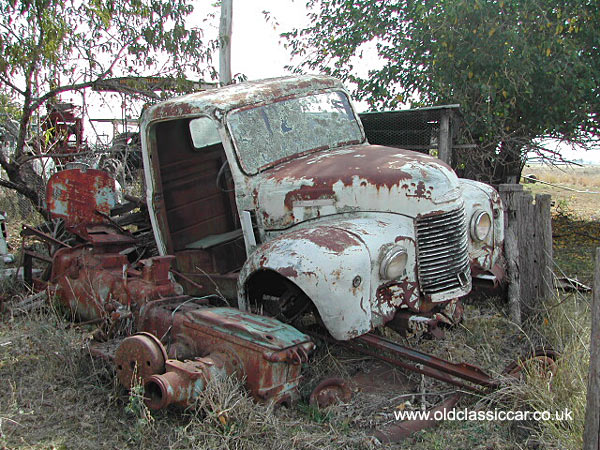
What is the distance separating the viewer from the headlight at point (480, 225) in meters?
4.57

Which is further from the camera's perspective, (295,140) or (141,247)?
(141,247)

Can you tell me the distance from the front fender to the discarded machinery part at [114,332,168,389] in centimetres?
88

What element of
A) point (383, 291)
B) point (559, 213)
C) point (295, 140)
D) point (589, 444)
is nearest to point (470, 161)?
point (559, 213)

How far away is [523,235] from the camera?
4.96 meters

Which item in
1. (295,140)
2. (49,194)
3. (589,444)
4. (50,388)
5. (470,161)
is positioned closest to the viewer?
(589,444)

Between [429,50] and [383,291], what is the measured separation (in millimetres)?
6813

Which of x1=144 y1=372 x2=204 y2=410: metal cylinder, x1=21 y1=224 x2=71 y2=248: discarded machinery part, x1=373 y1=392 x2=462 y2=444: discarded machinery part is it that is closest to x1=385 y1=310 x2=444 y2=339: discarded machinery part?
x1=373 y1=392 x2=462 y2=444: discarded machinery part

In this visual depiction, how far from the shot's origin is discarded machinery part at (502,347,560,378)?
3.42 meters

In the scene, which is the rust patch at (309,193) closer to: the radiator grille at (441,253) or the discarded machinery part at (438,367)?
the radiator grille at (441,253)

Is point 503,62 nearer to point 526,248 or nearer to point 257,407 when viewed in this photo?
point 526,248

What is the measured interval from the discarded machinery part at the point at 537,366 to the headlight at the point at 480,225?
115cm

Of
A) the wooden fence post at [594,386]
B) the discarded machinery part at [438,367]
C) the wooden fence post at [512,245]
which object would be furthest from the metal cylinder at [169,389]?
the wooden fence post at [512,245]

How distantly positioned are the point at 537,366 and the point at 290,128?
2672 millimetres

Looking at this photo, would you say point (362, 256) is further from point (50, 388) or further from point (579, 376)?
point (50, 388)
